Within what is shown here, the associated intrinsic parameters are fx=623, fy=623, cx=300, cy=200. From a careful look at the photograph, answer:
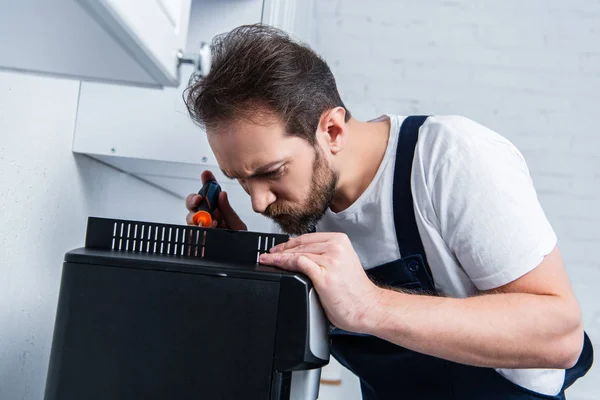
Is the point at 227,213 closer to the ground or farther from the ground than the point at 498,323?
farther from the ground

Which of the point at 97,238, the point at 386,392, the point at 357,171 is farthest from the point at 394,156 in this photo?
the point at 97,238

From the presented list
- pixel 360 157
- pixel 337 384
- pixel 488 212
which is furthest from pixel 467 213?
pixel 337 384

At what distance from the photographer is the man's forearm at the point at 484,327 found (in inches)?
27.4

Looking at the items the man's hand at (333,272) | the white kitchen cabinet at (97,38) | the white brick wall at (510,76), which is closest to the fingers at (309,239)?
the man's hand at (333,272)

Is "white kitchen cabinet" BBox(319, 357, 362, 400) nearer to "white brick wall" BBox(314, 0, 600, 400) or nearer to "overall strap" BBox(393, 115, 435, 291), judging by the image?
"white brick wall" BBox(314, 0, 600, 400)

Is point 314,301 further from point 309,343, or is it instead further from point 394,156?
point 394,156

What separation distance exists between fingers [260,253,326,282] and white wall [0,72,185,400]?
403mm

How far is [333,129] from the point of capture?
1.00 meters

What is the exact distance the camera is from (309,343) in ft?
1.74

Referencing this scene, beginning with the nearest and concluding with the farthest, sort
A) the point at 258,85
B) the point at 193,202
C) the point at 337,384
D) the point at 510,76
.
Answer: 1. the point at 258,85
2. the point at 193,202
3. the point at 337,384
4. the point at 510,76

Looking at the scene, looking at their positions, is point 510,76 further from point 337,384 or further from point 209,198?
point 209,198

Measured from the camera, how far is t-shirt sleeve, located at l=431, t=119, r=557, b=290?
793 mm

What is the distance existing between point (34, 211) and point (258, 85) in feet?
1.21

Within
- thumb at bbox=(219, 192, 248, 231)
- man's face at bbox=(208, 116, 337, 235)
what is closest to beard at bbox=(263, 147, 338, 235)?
man's face at bbox=(208, 116, 337, 235)
